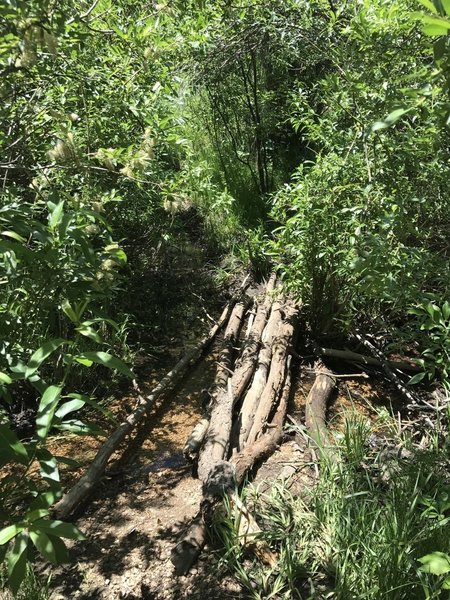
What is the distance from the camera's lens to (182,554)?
7.63ft

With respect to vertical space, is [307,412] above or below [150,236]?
below

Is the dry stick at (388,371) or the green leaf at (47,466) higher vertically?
the green leaf at (47,466)

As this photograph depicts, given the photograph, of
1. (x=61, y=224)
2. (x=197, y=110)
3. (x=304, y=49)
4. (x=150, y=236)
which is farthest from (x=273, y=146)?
(x=61, y=224)

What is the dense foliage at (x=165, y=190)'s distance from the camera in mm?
1535

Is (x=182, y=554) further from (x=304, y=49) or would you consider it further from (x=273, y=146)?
(x=273, y=146)

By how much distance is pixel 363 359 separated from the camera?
405 cm

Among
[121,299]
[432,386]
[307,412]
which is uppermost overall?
[121,299]

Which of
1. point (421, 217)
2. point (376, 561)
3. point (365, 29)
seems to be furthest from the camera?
point (421, 217)

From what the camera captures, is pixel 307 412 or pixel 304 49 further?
pixel 304 49

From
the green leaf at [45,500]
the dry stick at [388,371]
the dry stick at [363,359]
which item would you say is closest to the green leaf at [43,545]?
the green leaf at [45,500]

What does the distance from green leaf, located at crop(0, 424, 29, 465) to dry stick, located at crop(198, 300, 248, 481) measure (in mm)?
1733

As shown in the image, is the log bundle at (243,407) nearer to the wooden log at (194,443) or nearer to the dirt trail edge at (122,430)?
the wooden log at (194,443)

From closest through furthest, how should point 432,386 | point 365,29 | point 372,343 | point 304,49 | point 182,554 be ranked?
point 182,554 → point 365,29 → point 432,386 → point 372,343 → point 304,49

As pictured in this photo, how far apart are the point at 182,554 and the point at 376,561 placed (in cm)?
90
